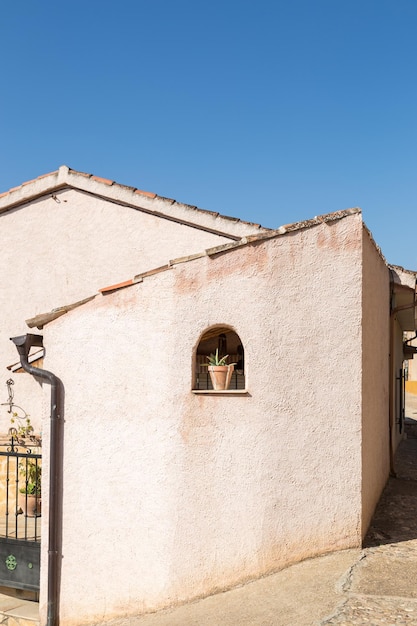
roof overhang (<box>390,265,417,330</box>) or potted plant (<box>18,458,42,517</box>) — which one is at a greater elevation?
roof overhang (<box>390,265,417,330</box>)

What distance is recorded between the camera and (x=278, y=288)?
21.6 feet

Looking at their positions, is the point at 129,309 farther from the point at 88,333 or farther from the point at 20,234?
the point at 20,234

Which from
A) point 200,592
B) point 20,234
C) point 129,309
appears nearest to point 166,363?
point 129,309

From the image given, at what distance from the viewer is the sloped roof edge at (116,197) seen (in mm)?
9852

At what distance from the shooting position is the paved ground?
5.25 m

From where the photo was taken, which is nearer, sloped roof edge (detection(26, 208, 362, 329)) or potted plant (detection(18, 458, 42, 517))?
sloped roof edge (detection(26, 208, 362, 329))

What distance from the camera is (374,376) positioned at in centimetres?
787

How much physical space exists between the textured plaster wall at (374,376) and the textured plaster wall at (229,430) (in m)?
0.35

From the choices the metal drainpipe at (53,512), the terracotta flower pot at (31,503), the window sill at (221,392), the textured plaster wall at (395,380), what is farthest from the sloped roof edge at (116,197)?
the terracotta flower pot at (31,503)

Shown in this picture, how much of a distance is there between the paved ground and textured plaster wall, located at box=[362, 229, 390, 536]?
19.3 inches

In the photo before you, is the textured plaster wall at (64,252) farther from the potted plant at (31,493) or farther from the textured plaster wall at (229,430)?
the textured plaster wall at (229,430)

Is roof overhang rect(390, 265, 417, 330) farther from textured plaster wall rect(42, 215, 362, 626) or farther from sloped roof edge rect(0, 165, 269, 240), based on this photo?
textured plaster wall rect(42, 215, 362, 626)

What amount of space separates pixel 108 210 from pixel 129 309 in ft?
14.2

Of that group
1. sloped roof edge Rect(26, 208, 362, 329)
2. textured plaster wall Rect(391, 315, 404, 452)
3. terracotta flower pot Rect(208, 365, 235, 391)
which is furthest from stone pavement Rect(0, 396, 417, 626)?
textured plaster wall Rect(391, 315, 404, 452)
